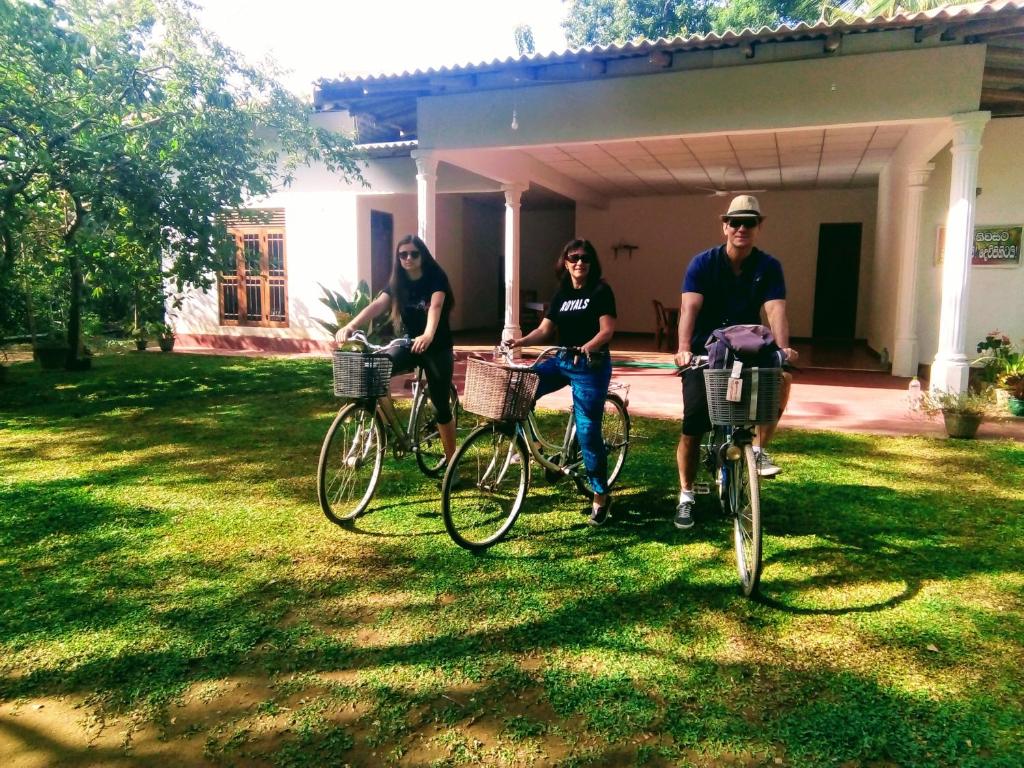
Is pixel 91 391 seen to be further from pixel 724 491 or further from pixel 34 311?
pixel 724 491

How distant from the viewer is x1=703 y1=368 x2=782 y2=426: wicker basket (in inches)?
119

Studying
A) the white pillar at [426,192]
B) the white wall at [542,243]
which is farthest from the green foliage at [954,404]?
the white wall at [542,243]

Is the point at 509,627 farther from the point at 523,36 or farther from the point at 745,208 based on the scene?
the point at 523,36

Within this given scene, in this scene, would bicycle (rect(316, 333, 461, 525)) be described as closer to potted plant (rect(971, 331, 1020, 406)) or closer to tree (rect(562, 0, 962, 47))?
potted plant (rect(971, 331, 1020, 406))

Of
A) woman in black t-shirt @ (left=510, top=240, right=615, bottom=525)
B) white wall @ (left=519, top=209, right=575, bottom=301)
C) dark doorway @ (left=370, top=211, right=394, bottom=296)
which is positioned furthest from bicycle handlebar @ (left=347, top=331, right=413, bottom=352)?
white wall @ (left=519, top=209, right=575, bottom=301)

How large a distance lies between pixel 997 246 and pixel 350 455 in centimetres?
801

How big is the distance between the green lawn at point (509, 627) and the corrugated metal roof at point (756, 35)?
152 inches

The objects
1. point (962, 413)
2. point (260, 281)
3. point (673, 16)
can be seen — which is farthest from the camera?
point (673, 16)

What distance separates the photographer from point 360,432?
3.97 m

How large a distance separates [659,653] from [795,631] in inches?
22.8

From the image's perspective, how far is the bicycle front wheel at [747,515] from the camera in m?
2.93

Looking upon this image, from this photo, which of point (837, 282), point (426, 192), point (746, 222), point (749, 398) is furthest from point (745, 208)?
point (837, 282)

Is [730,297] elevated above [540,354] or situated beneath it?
elevated above

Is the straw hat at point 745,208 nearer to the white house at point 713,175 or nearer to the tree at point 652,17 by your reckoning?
the white house at point 713,175
